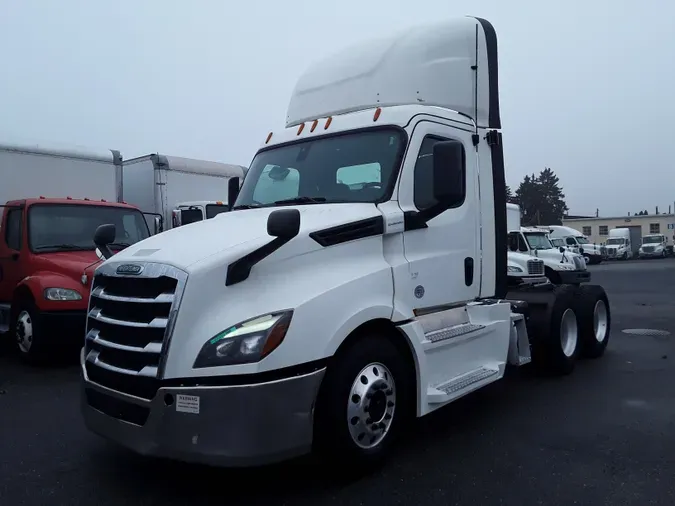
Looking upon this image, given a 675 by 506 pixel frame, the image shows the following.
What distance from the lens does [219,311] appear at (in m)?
3.53

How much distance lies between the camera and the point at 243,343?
11.2 feet

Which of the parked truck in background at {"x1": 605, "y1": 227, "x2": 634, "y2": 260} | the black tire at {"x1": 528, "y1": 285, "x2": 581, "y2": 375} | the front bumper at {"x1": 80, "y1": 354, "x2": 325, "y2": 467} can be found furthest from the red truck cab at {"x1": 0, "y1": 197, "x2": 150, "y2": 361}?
the parked truck in background at {"x1": 605, "y1": 227, "x2": 634, "y2": 260}

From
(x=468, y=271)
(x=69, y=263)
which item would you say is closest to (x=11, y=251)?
(x=69, y=263)

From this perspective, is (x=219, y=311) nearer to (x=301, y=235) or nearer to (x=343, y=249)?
(x=301, y=235)

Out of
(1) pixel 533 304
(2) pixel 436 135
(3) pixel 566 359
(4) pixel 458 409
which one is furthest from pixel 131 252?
(3) pixel 566 359

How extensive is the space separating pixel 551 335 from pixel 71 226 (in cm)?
687

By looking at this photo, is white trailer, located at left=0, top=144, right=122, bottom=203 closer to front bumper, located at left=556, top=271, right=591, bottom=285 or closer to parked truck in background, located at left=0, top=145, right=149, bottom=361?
parked truck in background, located at left=0, top=145, right=149, bottom=361

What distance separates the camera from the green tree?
9450 centimetres

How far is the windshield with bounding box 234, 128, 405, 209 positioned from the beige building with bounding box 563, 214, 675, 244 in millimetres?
73889

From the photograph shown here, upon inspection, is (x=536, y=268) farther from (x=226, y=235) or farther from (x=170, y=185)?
(x=170, y=185)

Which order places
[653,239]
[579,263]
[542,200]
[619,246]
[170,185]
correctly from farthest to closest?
[542,200] → [653,239] → [619,246] → [579,263] → [170,185]

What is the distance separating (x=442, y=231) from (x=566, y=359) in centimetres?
324

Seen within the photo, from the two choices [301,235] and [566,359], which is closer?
[301,235]

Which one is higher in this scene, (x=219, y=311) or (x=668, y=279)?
(x=219, y=311)
